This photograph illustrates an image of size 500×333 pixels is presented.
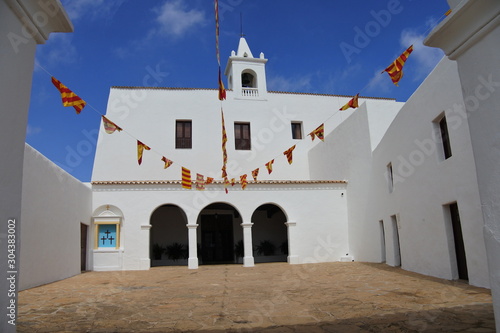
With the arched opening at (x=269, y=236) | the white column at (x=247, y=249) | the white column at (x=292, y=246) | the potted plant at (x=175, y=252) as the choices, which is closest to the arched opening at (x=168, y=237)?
the potted plant at (x=175, y=252)

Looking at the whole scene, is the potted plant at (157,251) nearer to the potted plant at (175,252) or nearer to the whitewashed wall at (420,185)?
the potted plant at (175,252)

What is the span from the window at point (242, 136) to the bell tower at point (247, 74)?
4.86 feet

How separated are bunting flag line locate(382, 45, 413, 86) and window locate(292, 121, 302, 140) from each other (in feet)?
37.5

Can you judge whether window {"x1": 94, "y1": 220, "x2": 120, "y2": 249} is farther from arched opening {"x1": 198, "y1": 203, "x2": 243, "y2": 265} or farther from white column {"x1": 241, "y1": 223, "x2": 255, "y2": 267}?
arched opening {"x1": 198, "y1": 203, "x2": 243, "y2": 265}

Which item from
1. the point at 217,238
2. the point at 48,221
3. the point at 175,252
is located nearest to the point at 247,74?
the point at 217,238

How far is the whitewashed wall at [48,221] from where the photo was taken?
28.0 ft

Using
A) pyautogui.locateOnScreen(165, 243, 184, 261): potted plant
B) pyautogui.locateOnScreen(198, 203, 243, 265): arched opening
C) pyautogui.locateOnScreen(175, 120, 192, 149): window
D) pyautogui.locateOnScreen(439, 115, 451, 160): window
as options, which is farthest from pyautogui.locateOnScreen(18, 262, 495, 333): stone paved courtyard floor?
pyautogui.locateOnScreen(175, 120, 192, 149): window

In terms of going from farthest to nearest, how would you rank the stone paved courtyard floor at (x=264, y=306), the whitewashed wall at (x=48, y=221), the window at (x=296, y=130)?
1. the window at (x=296, y=130)
2. the whitewashed wall at (x=48, y=221)
3. the stone paved courtyard floor at (x=264, y=306)

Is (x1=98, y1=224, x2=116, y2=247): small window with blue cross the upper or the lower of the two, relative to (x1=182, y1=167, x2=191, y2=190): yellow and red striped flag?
lower

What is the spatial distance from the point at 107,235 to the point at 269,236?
7.45 m

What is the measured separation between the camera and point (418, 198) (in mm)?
9953

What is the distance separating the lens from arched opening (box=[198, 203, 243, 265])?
17500 mm

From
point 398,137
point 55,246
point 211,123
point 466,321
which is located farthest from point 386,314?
point 211,123

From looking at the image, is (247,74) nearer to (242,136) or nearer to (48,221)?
(242,136)
